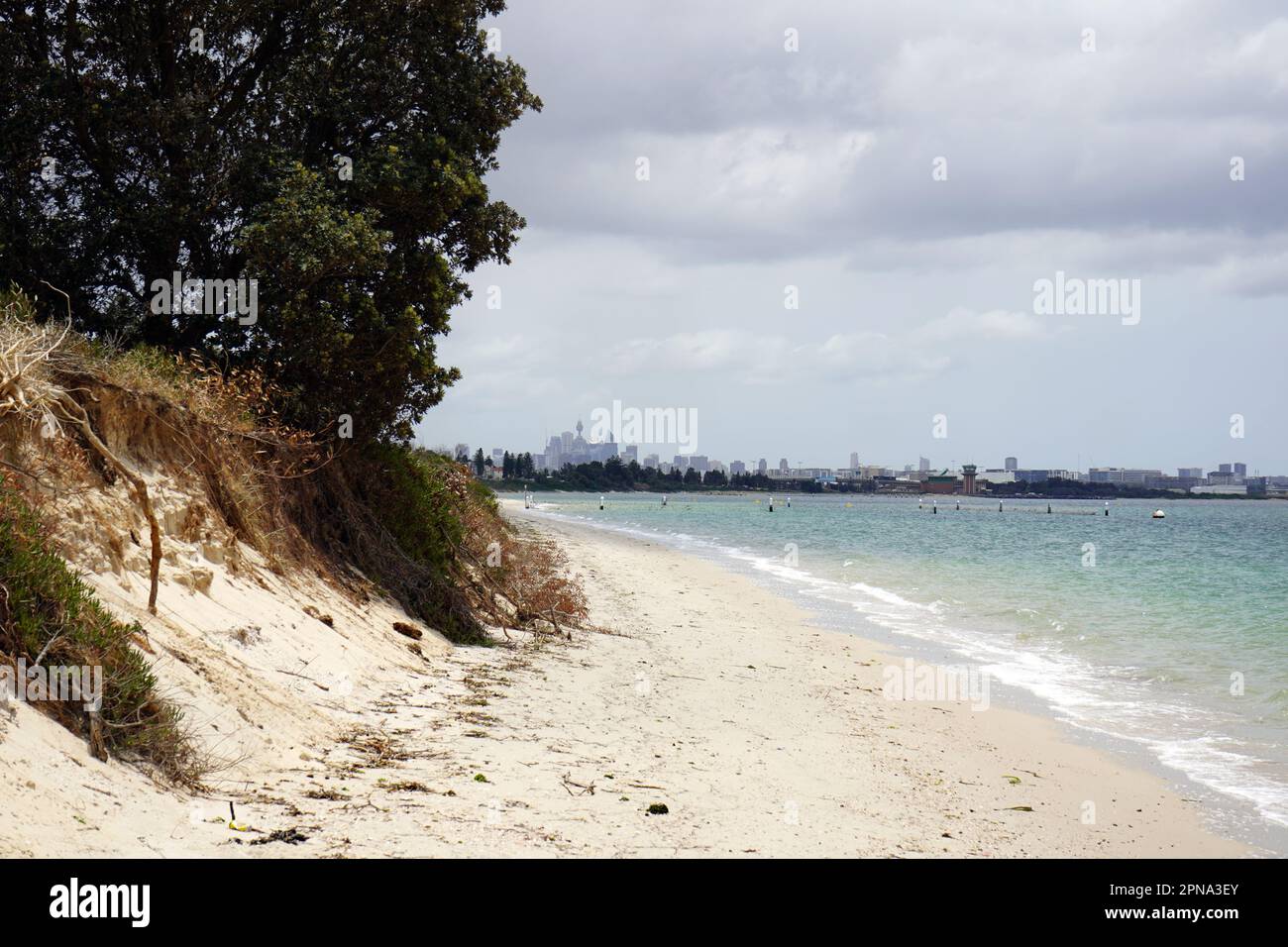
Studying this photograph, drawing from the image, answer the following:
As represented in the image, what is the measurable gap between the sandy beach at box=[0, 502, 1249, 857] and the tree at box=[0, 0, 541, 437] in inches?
152

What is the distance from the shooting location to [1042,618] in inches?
786

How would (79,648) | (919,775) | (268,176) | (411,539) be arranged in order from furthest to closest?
1. (411,539)
2. (268,176)
3. (919,775)
4. (79,648)

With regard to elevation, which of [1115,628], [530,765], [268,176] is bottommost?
[1115,628]

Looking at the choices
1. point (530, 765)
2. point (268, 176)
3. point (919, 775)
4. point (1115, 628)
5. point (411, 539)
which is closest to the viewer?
point (530, 765)

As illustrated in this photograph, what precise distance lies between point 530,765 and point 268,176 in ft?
31.1

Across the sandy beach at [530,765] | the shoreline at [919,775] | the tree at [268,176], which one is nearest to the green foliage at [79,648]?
the sandy beach at [530,765]

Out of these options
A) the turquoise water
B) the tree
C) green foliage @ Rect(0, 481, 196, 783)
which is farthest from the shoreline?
the tree

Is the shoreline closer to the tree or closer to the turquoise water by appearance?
the turquoise water

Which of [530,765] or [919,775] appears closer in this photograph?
[530,765]

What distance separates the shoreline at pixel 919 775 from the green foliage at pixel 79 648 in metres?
3.68

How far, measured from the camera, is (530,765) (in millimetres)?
7062

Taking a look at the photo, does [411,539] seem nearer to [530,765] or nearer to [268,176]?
[268,176]

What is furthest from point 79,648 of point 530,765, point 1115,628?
point 1115,628
